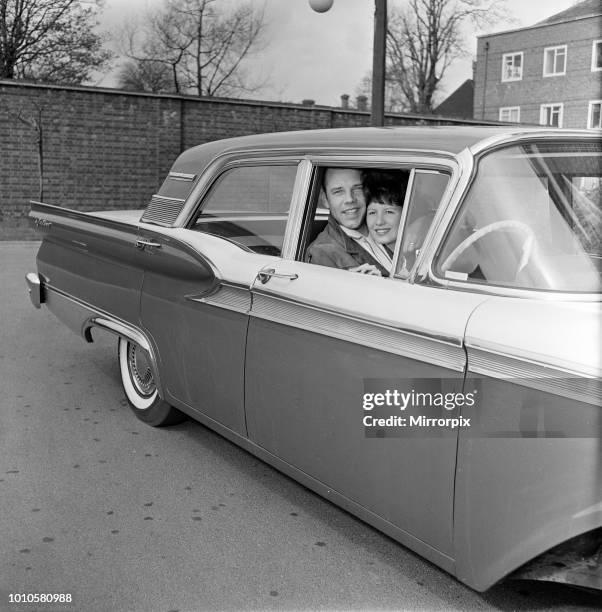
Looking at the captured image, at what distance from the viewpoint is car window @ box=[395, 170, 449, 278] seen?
9.37 feet

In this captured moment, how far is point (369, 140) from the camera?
3.21m

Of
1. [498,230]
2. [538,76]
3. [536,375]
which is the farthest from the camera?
[538,76]

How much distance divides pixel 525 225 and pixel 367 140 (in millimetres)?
823

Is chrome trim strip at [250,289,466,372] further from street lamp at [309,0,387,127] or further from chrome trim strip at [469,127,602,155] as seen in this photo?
street lamp at [309,0,387,127]

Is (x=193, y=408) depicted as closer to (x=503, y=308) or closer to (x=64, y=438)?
(x=64, y=438)

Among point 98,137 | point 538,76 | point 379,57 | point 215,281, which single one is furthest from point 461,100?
point 215,281

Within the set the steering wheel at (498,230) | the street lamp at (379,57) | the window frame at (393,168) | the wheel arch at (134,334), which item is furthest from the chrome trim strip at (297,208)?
the street lamp at (379,57)

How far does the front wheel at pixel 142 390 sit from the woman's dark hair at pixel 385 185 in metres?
1.80

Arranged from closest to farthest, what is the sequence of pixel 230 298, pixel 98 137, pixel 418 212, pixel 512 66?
pixel 418 212 → pixel 230 298 → pixel 98 137 → pixel 512 66

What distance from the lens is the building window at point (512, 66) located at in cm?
4894

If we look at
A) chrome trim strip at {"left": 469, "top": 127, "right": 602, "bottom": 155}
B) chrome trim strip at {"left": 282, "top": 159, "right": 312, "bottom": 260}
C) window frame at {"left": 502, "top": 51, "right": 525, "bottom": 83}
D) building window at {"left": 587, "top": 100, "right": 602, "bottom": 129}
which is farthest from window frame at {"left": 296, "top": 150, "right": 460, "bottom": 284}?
window frame at {"left": 502, "top": 51, "right": 525, "bottom": 83}

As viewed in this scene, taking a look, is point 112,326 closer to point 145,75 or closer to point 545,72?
point 145,75

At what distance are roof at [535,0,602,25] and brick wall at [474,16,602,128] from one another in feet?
3.24

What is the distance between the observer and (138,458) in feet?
14.1
